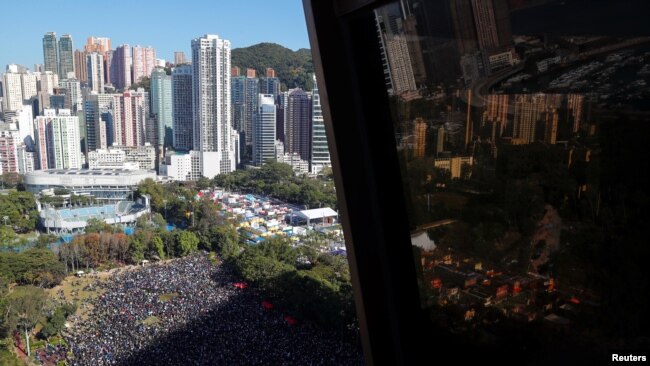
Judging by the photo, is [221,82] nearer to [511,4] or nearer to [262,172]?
[262,172]

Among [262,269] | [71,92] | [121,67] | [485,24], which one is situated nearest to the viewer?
[485,24]

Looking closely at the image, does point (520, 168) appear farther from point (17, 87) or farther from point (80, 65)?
point (80, 65)

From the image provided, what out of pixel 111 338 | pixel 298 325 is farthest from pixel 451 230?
pixel 111 338

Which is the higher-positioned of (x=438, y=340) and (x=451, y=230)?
(x=451, y=230)

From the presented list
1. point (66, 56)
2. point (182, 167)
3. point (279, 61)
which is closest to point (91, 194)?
point (182, 167)

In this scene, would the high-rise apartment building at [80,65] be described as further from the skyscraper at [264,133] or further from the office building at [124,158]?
the skyscraper at [264,133]

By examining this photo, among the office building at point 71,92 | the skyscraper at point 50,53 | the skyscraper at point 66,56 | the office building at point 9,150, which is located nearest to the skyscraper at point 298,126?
the office building at point 9,150

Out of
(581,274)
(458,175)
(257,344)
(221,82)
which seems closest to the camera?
(581,274)
